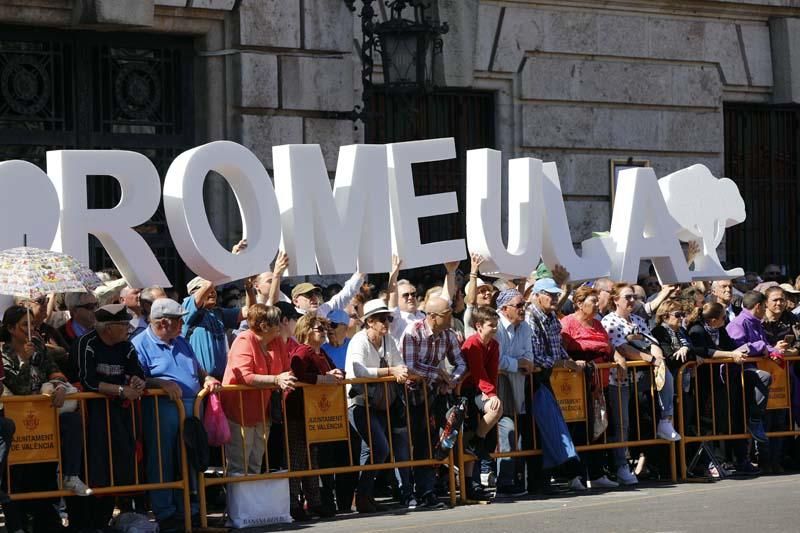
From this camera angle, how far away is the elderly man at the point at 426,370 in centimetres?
1394

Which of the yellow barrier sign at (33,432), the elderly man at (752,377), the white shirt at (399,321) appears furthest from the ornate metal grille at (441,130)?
the yellow barrier sign at (33,432)

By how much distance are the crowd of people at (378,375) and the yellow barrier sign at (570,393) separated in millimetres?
83

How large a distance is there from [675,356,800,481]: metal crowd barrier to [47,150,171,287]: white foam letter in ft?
14.4

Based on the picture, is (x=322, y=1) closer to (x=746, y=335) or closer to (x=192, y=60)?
(x=192, y=60)

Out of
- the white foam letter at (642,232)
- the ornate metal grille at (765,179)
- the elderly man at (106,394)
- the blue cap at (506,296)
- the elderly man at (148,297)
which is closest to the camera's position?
the elderly man at (106,394)

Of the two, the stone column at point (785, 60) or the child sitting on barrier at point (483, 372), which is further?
the stone column at point (785, 60)

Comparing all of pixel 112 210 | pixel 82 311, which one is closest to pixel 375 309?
pixel 82 311

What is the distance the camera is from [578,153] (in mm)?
21359

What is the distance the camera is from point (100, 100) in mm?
17766

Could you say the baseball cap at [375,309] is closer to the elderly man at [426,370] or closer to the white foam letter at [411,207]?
the elderly man at [426,370]

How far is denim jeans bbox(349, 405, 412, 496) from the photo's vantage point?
13.7m

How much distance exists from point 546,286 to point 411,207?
4.34 feet

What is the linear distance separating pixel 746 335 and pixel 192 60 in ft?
19.9

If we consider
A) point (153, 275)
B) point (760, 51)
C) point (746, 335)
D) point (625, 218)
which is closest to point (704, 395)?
point (746, 335)
